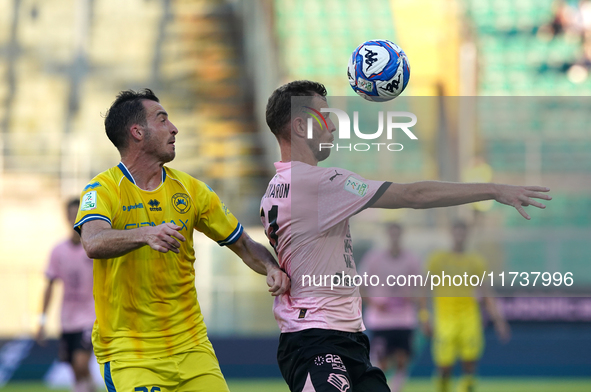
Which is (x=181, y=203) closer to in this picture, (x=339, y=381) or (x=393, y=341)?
(x=339, y=381)

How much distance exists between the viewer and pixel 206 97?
18031mm

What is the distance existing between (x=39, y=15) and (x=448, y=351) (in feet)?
43.9

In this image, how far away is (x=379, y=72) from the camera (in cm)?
480

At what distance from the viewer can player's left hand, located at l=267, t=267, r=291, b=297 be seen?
4.10 metres

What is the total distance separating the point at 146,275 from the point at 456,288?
667cm

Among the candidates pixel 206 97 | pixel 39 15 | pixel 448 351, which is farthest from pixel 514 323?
pixel 39 15

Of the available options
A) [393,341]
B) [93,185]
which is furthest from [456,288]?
[93,185]

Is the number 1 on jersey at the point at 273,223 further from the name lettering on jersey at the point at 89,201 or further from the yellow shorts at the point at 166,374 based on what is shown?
the name lettering on jersey at the point at 89,201

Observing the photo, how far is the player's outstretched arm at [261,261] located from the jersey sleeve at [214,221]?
0.06 meters

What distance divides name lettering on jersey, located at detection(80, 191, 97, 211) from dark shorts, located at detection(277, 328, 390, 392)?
1197 mm

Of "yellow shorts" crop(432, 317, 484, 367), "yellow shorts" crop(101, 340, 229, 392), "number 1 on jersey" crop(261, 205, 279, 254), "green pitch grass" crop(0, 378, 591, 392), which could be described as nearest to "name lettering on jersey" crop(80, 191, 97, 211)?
"yellow shorts" crop(101, 340, 229, 392)

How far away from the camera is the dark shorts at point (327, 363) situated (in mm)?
Result: 3896

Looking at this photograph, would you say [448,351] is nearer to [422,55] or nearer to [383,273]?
[383,273]

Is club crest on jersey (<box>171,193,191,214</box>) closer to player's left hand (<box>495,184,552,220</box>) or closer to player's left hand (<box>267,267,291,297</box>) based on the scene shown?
player's left hand (<box>267,267,291,297</box>)
